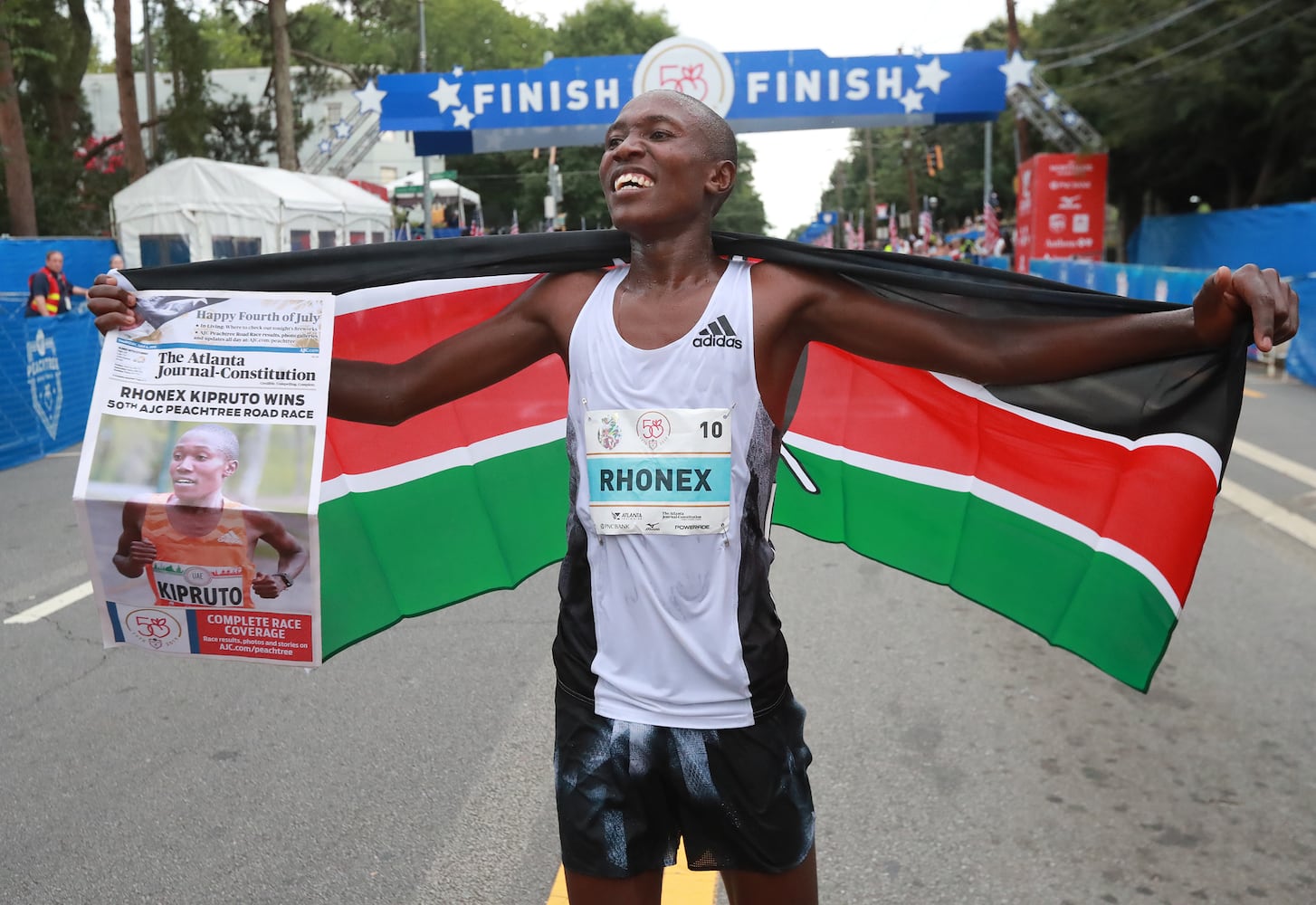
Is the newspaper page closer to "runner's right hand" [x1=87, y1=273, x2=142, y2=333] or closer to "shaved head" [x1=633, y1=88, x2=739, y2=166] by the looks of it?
"runner's right hand" [x1=87, y1=273, x2=142, y2=333]

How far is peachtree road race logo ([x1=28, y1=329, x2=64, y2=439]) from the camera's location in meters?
12.6

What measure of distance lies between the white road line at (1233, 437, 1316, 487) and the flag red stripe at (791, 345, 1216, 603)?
748 centimetres

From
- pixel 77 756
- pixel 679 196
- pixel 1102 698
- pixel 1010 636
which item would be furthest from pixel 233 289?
pixel 1010 636

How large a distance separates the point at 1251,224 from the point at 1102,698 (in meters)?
23.2

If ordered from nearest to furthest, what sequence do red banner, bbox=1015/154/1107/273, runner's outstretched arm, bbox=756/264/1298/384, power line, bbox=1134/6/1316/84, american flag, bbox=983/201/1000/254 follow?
runner's outstretched arm, bbox=756/264/1298/384, power line, bbox=1134/6/1316/84, red banner, bbox=1015/154/1107/273, american flag, bbox=983/201/1000/254

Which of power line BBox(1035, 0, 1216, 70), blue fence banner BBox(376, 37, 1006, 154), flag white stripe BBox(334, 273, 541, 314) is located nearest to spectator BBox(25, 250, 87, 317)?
blue fence banner BBox(376, 37, 1006, 154)

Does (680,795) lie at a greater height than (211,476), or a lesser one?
lesser

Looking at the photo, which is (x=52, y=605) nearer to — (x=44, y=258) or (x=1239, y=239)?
(x=44, y=258)

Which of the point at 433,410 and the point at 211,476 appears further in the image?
the point at 433,410

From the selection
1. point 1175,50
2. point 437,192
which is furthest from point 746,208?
point 1175,50

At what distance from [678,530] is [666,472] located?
0.11 metres

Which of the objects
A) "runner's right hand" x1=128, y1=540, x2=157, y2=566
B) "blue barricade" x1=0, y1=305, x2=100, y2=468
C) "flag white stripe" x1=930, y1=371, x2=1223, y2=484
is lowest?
"blue barricade" x1=0, y1=305, x2=100, y2=468

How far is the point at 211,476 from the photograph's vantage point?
2836 mm

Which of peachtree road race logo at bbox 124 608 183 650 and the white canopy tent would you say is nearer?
peachtree road race logo at bbox 124 608 183 650
